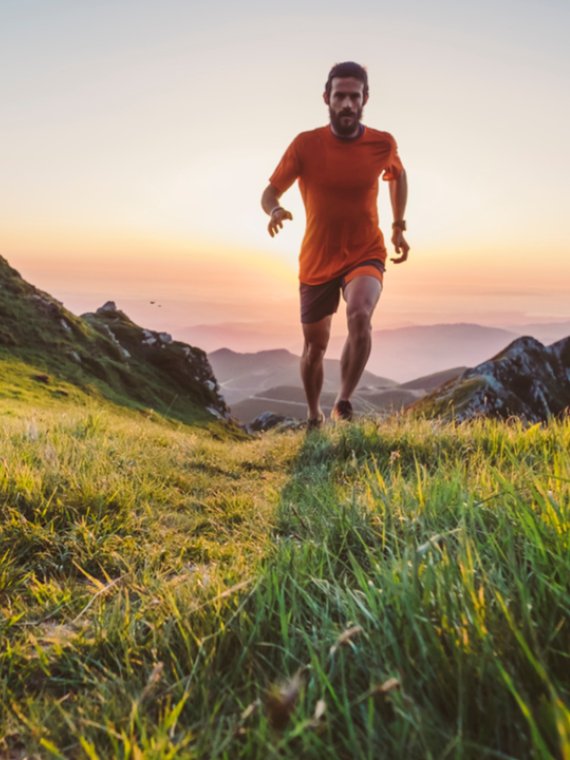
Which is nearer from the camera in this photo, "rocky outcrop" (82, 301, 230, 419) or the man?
the man

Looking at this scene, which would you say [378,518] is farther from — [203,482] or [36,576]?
[203,482]

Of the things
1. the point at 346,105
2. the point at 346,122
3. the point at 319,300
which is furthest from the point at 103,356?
the point at 346,105

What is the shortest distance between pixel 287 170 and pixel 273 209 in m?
1.19

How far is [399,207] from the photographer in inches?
372

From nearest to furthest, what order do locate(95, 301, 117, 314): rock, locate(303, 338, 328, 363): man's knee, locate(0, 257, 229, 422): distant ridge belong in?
locate(303, 338, 328, 363): man's knee
locate(0, 257, 229, 422): distant ridge
locate(95, 301, 117, 314): rock

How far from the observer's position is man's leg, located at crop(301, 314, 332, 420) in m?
9.46

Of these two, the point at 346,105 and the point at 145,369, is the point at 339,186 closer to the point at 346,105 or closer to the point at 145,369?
the point at 346,105

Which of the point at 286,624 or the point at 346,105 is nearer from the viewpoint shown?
the point at 286,624

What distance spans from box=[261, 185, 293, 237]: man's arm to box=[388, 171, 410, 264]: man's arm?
1.99 m

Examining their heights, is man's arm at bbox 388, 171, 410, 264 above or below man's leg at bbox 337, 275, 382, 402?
above

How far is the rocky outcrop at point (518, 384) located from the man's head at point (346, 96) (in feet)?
57.3

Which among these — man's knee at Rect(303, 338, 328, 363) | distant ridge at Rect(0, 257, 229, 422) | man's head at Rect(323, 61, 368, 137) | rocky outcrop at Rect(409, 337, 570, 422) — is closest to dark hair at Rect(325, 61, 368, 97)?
man's head at Rect(323, 61, 368, 137)

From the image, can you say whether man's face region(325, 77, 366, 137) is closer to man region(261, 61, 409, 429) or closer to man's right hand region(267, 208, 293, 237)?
man region(261, 61, 409, 429)

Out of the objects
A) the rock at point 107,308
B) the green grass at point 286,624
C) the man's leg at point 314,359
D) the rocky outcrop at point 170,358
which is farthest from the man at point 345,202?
the rock at point 107,308
